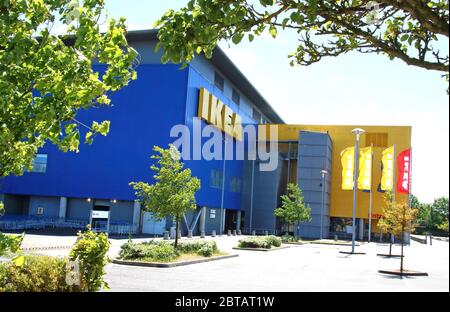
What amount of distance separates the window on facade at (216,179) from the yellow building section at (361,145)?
12.7m

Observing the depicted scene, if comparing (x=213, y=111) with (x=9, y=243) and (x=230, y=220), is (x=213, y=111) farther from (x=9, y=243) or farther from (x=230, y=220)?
(x=9, y=243)

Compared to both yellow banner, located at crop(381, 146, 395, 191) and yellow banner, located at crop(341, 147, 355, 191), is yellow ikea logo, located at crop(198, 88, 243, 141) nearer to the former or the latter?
yellow banner, located at crop(341, 147, 355, 191)

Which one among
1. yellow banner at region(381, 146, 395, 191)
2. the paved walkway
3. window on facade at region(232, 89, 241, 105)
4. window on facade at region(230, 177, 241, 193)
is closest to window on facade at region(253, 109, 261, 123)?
window on facade at region(232, 89, 241, 105)

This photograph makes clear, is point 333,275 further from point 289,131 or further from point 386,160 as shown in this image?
point 289,131

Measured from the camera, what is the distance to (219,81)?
2201 inches

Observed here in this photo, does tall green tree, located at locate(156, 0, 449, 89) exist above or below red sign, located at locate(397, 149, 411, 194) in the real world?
below

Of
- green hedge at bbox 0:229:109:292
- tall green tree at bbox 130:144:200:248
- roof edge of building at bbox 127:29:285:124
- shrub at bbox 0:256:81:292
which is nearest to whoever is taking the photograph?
shrub at bbox 0:256:81:292

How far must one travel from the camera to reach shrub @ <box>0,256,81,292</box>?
9625 millimetres

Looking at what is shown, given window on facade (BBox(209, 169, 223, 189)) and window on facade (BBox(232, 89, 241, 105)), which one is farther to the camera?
window on facade (BBox(232, 89, 241, 105))

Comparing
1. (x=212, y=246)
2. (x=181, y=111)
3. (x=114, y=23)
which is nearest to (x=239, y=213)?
(x=181, y=111)

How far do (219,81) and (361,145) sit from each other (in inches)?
854

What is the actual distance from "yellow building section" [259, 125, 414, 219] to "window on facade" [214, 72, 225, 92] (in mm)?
11758

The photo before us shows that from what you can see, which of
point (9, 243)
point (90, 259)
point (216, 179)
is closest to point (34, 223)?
point (216, 179)

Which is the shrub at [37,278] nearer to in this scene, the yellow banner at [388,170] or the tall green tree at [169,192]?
the tall green tree at [169,192]
